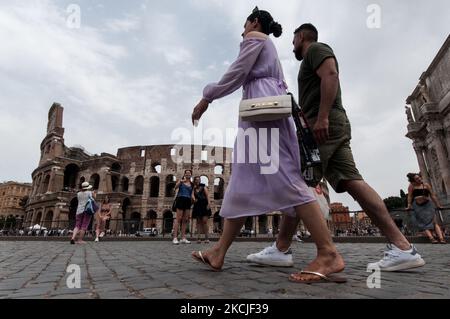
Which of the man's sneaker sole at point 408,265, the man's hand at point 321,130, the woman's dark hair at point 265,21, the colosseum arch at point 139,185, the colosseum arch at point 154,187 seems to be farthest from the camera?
the colosseum arch at point 154,187

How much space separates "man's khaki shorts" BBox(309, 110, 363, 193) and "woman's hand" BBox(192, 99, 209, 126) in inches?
40.4

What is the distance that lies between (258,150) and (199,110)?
586mm

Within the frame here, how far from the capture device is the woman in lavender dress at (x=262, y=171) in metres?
2.12

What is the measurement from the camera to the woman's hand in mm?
2400

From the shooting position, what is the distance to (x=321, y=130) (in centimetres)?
234

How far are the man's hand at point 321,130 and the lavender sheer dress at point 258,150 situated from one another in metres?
0.17

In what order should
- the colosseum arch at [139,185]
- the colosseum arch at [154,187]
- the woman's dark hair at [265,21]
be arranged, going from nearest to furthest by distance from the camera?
the woman's dark hair at [265,21], the colosseum arch at [139,185], the colosseum arch at [154,187]

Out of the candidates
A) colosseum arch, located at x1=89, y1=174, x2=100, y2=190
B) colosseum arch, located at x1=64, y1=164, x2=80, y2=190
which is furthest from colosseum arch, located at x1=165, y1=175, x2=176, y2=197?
colosseum arch, located at x1=64, y1=164, x2=80, y2=190

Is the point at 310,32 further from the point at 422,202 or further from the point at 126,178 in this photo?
the point at 126,178

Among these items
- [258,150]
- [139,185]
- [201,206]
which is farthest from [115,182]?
[258,150]

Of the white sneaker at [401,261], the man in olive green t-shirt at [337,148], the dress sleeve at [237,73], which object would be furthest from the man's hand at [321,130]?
the white sneaker at [401,261]

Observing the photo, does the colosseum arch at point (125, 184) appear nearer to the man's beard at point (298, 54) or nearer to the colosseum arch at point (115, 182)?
the colosseum arch at point (115, 182)

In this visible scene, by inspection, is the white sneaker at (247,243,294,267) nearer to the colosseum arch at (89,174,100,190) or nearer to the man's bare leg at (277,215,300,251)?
the man's bare leg at (277,215,300,251)

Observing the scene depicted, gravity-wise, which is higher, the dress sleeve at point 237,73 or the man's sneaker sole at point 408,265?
the dress sleeve at point 237,73
